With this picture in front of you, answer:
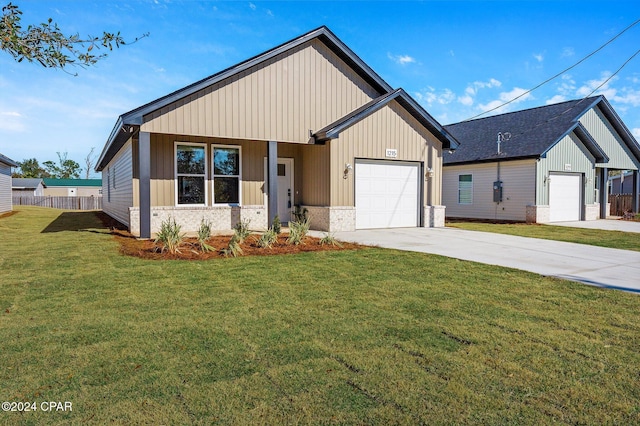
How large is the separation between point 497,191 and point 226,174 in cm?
1314

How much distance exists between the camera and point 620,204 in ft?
78.5

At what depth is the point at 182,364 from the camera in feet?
10.2

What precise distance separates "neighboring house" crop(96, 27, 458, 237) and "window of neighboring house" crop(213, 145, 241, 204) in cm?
3

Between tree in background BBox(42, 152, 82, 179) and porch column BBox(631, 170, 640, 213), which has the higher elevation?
tree in background BBox(42, 152, 82, 179)

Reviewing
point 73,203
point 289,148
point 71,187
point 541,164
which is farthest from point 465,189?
point 71,187

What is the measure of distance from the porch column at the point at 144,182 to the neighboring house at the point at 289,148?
26mm

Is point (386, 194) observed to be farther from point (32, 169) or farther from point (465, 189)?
point (32, 169)

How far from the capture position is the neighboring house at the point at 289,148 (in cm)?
1123

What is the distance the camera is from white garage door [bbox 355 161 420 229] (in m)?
13.1

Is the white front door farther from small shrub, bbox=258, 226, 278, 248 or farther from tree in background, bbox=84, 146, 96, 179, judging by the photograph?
tree in background, bbox=84, 146, 96, 179

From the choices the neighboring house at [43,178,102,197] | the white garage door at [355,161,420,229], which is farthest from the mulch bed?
the neighboring house at [43,178,102,197]

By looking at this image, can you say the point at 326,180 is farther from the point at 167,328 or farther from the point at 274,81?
the point at 167,328

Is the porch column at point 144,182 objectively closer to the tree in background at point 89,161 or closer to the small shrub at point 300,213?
the small shrub at point 300,213

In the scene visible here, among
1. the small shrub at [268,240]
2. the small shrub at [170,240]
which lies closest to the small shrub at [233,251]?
the small shrub at [268,240]
